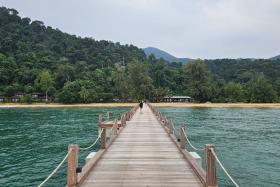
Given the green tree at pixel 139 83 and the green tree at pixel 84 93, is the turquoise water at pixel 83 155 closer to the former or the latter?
the green tree at pixel 84 93

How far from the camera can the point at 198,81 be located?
103125 millimetres

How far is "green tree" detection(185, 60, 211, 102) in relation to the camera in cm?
10175

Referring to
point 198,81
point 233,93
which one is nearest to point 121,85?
point 198,81

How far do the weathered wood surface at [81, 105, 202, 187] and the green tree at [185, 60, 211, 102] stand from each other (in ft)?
292

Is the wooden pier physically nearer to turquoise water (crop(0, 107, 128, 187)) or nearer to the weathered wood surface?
the weathered wood surface

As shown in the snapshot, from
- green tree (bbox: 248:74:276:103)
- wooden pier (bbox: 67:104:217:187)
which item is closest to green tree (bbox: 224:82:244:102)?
green tree (bbox: 248:74:276:103)

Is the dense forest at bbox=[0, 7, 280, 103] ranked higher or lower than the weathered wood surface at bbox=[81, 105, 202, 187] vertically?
higher

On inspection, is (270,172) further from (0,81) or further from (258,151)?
(0,81)

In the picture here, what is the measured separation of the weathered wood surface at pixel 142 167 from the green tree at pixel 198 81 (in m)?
89.1

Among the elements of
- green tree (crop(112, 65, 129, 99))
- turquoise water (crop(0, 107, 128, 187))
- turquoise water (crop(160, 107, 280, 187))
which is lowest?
turquoise water (crop(0, 107, 128, 187))

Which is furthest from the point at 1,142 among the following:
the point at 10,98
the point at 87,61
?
the point at 87,61

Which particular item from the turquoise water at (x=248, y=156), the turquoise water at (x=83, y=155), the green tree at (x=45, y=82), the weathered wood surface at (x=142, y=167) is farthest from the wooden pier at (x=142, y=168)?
the green tree at (x=45, y=82)

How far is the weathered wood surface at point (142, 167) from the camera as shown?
333 inches

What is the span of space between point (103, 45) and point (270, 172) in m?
174
